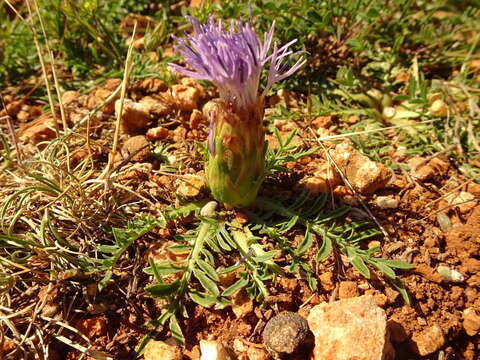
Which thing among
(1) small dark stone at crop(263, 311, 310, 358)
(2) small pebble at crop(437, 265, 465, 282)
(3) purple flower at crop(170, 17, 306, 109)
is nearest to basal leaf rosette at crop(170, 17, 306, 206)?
(3) purple flower at crop(170, 17, 306, 109)

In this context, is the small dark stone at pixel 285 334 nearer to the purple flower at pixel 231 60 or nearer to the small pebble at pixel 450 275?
the small pebble at pixel 450 275

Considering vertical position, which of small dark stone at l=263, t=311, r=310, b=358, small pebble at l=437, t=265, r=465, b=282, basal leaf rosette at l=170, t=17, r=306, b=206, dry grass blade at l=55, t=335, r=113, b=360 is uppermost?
basal leaf rosette at l=170, t=17, r=306, b=206

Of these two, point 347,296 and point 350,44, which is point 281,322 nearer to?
point 347,296

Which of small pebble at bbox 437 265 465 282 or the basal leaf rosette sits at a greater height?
the basal leaf rosette

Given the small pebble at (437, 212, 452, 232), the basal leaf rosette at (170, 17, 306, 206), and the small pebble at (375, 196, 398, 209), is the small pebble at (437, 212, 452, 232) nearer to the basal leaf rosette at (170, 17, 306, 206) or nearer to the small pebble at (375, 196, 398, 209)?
the small pebble at (375, 196, 398, 209)

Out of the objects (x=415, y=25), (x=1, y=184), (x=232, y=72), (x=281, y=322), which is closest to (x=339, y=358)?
(x=281, y=322)

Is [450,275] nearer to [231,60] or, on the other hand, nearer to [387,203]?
[387,203]
